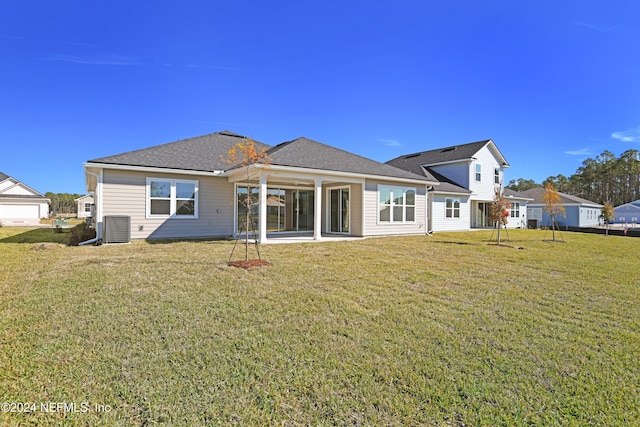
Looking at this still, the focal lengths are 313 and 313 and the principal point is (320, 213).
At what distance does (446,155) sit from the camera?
25.9m

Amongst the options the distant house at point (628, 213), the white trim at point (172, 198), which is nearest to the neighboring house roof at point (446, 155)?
the white trim at point (172, 198)

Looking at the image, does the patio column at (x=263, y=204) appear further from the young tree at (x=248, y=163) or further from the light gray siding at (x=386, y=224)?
the light gray siding at (x=386, y=224)

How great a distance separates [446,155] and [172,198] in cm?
2155

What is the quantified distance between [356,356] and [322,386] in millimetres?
638

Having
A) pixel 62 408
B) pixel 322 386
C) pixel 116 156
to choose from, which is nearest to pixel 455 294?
pixel 322 386

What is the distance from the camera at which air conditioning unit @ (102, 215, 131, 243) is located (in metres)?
10.9

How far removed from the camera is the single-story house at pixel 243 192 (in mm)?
11594

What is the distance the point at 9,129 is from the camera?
21.7m

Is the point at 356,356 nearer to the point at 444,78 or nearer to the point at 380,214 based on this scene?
the point at 380,214

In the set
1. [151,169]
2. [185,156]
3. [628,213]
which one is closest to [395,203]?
[185,156]

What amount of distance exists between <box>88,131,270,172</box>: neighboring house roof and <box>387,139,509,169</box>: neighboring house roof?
15590 mm

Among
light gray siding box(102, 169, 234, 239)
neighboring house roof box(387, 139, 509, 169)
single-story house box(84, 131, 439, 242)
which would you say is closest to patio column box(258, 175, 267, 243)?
single-story house box(84, 131, 439, 242)

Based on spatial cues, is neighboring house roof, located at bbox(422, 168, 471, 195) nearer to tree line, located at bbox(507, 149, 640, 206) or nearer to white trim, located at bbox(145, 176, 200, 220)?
white trim, located at bbox(145, 176, 200, 220)

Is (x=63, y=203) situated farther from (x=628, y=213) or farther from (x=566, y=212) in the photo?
(x=628, y=213)
